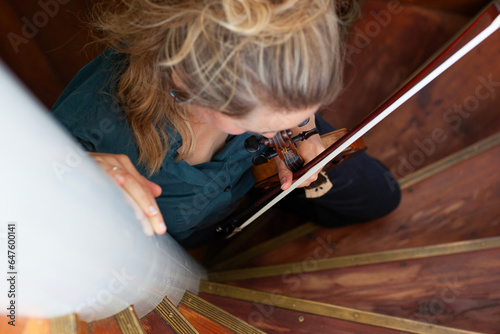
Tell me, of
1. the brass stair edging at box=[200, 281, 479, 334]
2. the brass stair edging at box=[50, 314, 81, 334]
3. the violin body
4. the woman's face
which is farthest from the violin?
the brass stair edging at box=[50, 314, 81, 334]

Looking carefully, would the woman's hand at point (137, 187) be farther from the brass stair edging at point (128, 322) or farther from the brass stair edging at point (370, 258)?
the brass stair edging at point (370, 258)

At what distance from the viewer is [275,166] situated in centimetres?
135

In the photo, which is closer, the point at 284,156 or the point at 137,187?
the point at 137,187

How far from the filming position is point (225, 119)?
879 mm

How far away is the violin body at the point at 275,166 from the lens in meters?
1.34

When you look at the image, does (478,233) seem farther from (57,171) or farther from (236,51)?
(57,171)

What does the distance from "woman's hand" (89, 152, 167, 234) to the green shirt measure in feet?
0.77

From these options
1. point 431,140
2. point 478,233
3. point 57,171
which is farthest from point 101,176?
point 431,140

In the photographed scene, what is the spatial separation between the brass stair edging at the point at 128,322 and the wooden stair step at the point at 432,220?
114cm

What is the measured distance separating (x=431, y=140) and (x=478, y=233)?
52 cm

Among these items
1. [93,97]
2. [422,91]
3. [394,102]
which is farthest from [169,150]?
[422,91]

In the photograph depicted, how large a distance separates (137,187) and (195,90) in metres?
0.23

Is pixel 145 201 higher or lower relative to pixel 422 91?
higher

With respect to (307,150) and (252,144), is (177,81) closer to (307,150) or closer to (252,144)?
(252,144)
